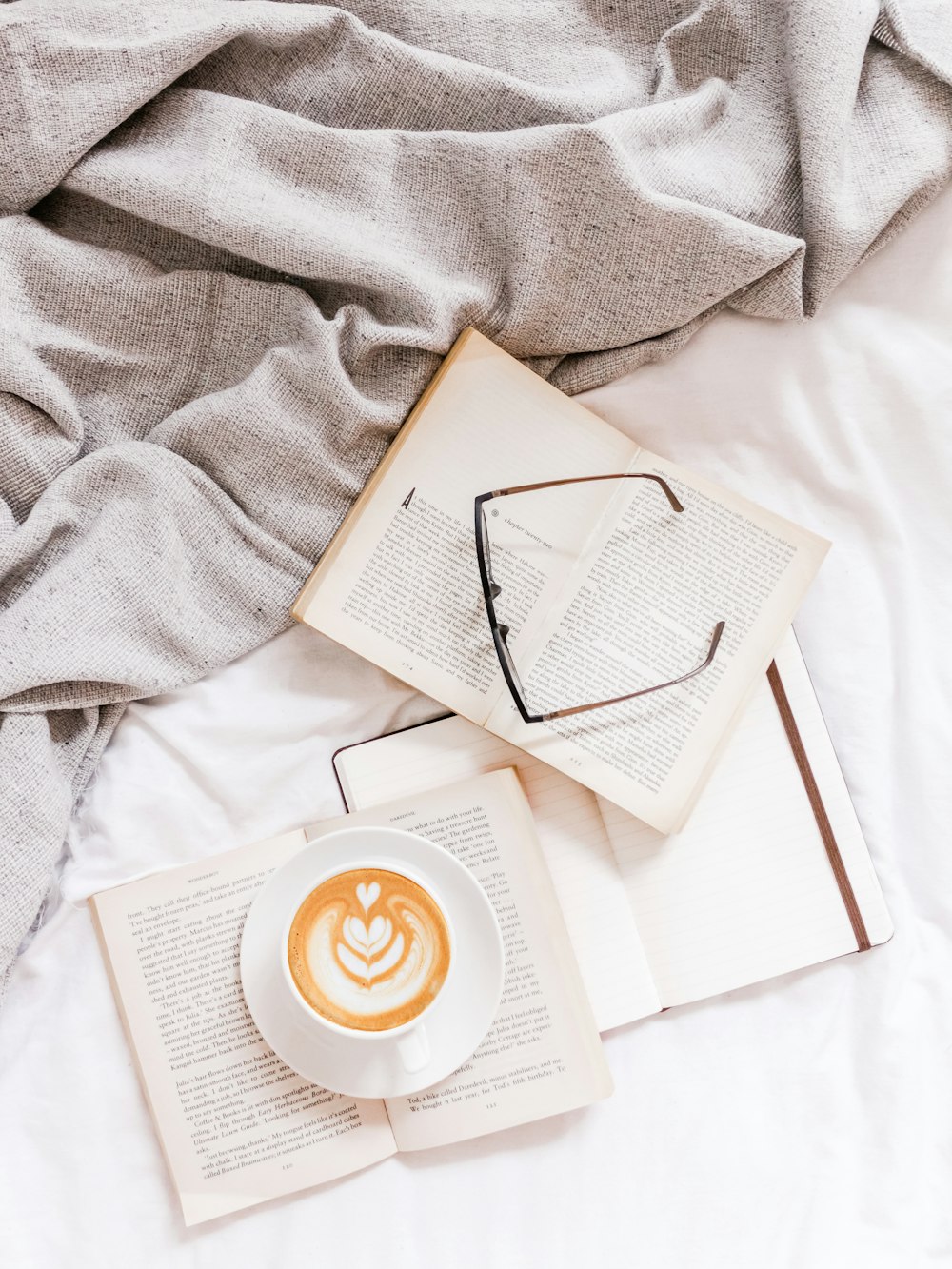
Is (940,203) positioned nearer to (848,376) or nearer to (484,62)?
(848,376)

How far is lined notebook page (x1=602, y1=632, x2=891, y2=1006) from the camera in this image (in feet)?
2.48

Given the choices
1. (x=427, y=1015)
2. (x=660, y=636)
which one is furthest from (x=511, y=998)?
(x=660, y=636)

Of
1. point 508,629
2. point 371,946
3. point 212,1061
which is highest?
point 508,629

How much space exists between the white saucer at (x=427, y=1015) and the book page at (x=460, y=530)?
0.12m

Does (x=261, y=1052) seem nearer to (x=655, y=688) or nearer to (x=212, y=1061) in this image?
(x=212, y=1061)

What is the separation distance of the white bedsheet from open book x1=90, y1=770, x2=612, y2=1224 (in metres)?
0.02

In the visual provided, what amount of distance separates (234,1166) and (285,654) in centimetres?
37

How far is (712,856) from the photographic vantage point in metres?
0.77

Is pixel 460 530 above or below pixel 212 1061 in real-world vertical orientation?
above

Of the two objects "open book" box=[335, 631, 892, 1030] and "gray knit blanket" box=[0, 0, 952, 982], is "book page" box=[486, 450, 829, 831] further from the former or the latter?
"gray knit blanket" box=[0, 0, 952, 982]

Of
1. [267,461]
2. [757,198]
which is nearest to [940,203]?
[757,198]

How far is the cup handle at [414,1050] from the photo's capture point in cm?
69

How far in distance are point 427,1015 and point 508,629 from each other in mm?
282

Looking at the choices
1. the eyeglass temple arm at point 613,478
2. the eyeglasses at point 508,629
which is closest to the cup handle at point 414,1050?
the eyeglasses at point 508,629
